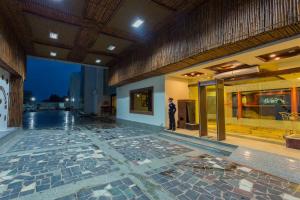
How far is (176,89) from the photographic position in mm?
8391

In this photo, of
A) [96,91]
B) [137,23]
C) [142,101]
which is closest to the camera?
[137,23]

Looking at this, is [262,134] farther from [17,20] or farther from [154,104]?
[17,20]

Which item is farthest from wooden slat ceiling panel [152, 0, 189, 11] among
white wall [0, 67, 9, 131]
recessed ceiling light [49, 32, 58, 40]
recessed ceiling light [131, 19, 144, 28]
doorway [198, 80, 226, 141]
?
white wall [0, 67, 9, 131]

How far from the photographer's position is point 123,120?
1187 centimetres

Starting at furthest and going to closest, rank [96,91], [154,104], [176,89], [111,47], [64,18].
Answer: [96,91]
[154,104]
[176,89]
[111,47]
[64,18]

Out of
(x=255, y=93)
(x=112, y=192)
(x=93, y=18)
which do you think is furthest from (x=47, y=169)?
(x=255, y=93)

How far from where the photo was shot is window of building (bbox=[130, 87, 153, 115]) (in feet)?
30.2

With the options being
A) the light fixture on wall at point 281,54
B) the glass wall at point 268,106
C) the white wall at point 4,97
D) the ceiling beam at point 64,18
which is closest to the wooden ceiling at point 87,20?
the ceiling beam at point 64,18

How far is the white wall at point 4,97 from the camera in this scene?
6.92 metres

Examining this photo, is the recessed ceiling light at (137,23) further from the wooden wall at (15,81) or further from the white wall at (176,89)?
the wooden wall at (15,81)

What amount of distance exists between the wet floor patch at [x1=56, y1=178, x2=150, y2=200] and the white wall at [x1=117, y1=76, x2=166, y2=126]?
531 centimetres

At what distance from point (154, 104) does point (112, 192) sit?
20.6ft

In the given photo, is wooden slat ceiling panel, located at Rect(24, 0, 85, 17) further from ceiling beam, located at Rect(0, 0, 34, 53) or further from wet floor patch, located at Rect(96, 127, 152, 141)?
wet floor patch, located at Rect(96, 127, 152, 141)

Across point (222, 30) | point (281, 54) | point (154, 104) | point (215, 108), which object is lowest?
point (215, 108)
